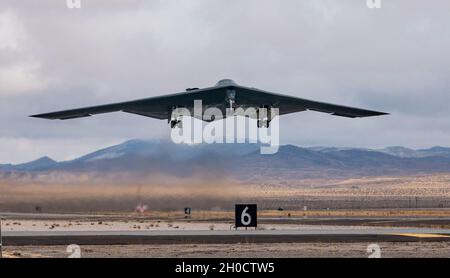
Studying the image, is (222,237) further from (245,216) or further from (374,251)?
(374,251)

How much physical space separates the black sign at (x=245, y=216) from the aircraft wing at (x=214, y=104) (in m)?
7.42

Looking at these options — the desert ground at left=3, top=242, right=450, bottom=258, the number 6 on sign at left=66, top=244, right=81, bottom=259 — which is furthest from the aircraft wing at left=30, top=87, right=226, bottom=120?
the desert ground at left=3, top=242, right=450, bottom=258

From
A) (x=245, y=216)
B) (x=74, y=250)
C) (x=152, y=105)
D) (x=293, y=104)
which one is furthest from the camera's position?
(x=293, y=104)

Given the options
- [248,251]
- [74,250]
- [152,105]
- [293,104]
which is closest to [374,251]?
[248,251]

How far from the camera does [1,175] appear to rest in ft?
240

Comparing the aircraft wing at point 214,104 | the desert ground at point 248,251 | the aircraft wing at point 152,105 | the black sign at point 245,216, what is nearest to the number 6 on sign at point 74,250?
the desert ground at point 248,251

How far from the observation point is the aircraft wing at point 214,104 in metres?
57.1

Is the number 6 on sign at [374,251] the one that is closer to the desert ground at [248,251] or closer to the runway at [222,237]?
the desert ground at [248,251]

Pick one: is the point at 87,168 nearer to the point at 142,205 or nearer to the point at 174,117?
the point at 142,205

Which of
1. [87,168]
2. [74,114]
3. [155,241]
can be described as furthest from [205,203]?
[155,241]

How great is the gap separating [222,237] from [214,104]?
12.9 m

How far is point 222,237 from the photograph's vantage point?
48.8 meters

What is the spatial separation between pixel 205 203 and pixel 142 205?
5944 mm

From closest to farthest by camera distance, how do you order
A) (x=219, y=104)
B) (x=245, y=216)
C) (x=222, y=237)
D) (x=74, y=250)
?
1. (x=74, y=250)
2. (x=222, y=237)
3. (x=245, y=216)
4. (x=219, y=104)
